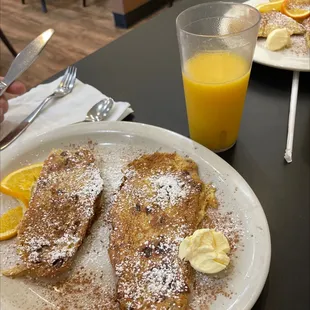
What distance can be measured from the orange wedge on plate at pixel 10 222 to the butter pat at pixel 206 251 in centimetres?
41

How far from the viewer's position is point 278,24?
142cm

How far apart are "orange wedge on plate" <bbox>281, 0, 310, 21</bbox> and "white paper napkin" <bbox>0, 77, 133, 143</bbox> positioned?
0.74 meters

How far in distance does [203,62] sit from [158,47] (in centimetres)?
50

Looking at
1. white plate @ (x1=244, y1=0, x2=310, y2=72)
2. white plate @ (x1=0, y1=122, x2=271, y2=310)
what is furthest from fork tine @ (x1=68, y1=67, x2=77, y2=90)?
white plate @ (x1=244, y1=0, x2=310, y2=72)

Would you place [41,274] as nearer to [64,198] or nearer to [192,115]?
[64,198]

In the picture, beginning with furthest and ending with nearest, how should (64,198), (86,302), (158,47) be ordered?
1. (158,47)
2. (64,198)
3. (86,302)

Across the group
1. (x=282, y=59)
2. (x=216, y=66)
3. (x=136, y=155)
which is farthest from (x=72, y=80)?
(x=282, y=59)

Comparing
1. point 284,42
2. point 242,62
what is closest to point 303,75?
point 284,42

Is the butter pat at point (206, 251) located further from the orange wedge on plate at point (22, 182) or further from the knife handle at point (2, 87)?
the knife handle at point (2, 87)

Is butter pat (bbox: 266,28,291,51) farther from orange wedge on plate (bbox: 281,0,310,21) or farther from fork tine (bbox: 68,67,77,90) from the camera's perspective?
fork tine (bbox: 68,67,77,90)

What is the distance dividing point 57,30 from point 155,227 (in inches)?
139

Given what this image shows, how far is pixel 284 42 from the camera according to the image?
1321 millimetres

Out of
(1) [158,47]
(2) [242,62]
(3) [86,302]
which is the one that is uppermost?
(2) [242,62]

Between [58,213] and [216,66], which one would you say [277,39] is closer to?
[216,66]
